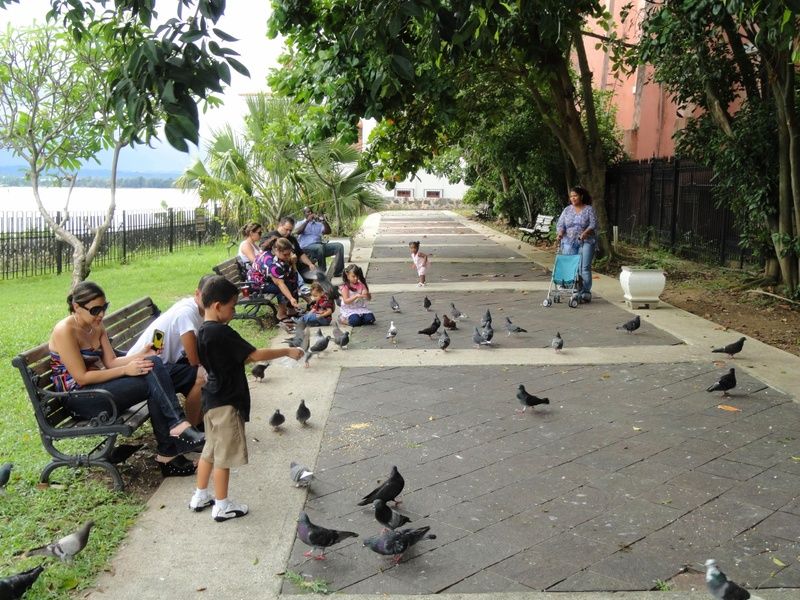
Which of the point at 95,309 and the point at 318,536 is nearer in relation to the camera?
the point at 318,536

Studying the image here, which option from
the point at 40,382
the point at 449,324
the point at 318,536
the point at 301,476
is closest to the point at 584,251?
the point at 449,324

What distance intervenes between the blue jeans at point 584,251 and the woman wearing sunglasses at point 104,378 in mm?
7901

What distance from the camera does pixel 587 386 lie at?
23.9ft

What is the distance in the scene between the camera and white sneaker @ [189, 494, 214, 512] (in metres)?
4.59

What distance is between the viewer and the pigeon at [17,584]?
341 cm

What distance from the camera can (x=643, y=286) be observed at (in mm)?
11195

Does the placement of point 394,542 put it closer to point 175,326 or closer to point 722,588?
point 722,588

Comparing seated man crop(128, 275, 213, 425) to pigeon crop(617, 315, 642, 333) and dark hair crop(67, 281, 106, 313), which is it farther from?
pigeon crop(617, 315, 642, 333)

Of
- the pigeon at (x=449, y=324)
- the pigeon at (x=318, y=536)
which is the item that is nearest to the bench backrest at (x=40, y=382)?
the pigeon at (x=318, y=536)

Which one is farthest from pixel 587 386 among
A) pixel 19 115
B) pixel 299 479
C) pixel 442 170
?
pixel 442 170

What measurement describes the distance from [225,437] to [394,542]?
3.74 ft

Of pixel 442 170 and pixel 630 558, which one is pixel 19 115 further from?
pixel 442 170

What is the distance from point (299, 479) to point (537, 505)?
1410 millimetres

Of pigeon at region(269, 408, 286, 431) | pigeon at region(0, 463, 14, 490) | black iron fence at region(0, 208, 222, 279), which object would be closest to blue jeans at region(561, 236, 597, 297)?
pigeon at region(269, 408, 286, 431)
